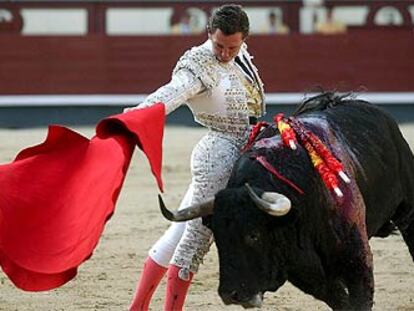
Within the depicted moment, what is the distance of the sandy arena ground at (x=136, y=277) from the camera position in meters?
4.19

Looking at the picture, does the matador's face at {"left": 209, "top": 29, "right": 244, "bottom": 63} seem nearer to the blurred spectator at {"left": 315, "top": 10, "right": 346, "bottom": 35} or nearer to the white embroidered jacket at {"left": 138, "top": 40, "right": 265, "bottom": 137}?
the white embroidered jacket at {"left": 138, "top": 40, "right": 265, "bottom": 137}

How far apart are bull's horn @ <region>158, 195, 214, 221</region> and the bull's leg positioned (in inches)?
15.6

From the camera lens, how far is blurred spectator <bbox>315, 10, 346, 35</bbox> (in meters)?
12.1

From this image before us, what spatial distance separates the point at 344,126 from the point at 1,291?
152 cm

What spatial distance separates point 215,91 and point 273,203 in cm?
56

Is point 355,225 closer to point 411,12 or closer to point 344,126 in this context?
point 344,126

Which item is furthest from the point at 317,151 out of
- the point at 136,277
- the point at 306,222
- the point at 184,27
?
the point at 184,27

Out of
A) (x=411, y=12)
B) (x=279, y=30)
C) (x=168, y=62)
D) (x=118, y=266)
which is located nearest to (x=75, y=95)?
(x=168, y=62)

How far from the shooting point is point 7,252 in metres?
3.26

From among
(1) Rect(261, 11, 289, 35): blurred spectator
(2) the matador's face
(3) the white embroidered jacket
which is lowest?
(1) Rect(261, 11, 289, 35): blurred spectator

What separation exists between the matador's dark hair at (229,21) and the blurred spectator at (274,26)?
347 inches

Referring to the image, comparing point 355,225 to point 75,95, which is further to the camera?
point 75,95

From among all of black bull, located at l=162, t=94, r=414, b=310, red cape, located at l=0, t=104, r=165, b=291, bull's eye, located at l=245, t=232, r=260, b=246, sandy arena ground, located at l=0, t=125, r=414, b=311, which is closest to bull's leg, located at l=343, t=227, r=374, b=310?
black bull, located at l=162, t=94, r=414, b=310

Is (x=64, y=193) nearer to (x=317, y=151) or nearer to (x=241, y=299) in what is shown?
(x=241, y=299)
